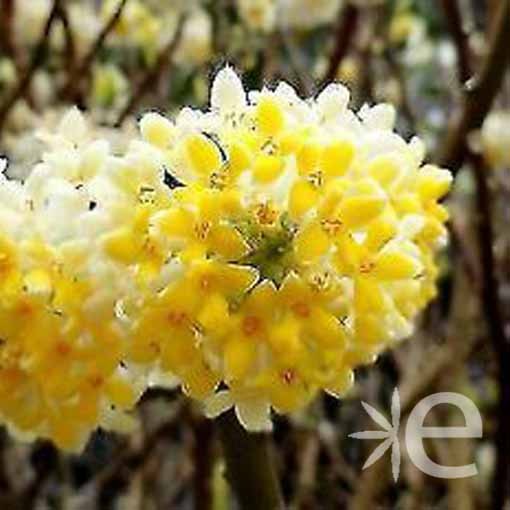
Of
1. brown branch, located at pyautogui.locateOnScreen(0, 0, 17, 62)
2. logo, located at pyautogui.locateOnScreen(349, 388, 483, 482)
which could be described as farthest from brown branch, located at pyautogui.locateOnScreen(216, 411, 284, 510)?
brown branch, located at pyautogui.locateOnScreen(0, 0, 17, 62)

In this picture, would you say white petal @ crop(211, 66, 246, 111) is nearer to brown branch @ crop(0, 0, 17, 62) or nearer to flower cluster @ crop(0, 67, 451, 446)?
flower cluster @ crop(0, 67, 451, 446)

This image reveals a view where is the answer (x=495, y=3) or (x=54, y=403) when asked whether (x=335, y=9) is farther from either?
(x=54, y=403)

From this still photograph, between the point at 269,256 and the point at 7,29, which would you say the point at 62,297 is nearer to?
the point at 269,256

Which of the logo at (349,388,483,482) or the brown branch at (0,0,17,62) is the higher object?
the brown branch at (0,0,17,62)

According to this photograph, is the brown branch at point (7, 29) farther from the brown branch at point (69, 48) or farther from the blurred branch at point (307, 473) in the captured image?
the blurred branch at point (307, 473)

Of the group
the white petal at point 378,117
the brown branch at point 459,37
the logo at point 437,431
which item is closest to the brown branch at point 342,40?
the brown branch at point 459,37

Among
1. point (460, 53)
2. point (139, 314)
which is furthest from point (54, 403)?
point (460, 53)
